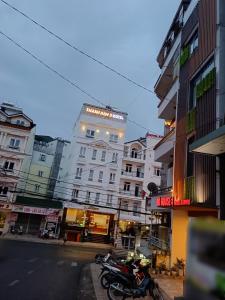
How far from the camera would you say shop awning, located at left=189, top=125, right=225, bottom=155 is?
8.12 meters

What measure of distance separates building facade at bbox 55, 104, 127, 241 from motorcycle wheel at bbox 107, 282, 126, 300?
29.4 meters

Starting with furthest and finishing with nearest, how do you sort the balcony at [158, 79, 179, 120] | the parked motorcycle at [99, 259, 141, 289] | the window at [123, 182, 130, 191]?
1. the window at [123, 182, 130, 191]
2. the balcony at [158, 79, 179, 120]
3. the parked motorcycle at [99, 259, 141, 289]

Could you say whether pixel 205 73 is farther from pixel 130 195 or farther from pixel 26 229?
pixel 26 229

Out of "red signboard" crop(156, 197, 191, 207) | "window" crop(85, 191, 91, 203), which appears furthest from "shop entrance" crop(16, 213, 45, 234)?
"red signboard" crop(156, 197, 191, 207)

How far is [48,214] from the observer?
40094 millimetres

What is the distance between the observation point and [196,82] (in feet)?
48.9

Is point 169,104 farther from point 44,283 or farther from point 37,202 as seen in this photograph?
point 37,202

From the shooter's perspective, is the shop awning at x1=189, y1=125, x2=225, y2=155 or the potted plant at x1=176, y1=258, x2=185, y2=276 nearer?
the shop awning at x1=189, y1=125, x2=225, y2=155

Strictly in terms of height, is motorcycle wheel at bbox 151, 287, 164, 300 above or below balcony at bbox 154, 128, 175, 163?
below

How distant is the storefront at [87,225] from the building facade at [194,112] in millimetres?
24905

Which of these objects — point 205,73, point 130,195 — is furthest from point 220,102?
point 130,195

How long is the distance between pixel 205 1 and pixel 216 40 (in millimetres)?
3247

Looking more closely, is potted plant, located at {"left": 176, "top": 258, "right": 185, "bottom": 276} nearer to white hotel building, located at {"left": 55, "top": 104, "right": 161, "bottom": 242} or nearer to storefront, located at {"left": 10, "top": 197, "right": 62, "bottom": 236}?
white hotel building, located at {"left": 55, "top": 104, "right": 161, "bottom": 242}

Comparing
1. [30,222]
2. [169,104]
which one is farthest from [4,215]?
[169,104]
